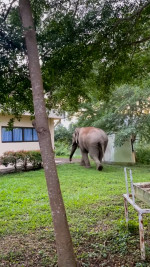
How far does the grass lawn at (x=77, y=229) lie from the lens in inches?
136

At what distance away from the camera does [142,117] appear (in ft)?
42.7

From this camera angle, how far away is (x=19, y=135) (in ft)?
50.6

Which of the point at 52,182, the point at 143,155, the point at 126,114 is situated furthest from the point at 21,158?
the point at 52,182

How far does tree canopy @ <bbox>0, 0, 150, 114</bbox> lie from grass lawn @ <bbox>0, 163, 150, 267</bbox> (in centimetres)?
226

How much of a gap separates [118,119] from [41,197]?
8.22 m

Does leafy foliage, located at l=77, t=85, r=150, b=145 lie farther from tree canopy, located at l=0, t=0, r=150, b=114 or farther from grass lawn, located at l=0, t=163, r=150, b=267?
tree canopy, located at l=0, t=0, r=150, b=114

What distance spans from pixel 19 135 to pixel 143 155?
7.94 metres

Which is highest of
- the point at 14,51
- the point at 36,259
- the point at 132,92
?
the point at 132,92

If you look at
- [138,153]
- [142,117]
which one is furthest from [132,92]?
[138,153]

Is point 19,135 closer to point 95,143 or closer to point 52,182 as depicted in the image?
point 95,143

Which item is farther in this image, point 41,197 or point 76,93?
point 41,197

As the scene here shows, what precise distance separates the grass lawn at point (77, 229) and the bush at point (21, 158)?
433 centimetres

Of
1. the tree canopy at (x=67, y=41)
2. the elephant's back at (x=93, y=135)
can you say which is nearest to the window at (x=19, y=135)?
the elephant's back at (x=93, y=135)

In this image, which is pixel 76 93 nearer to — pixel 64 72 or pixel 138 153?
pixel 64 72
